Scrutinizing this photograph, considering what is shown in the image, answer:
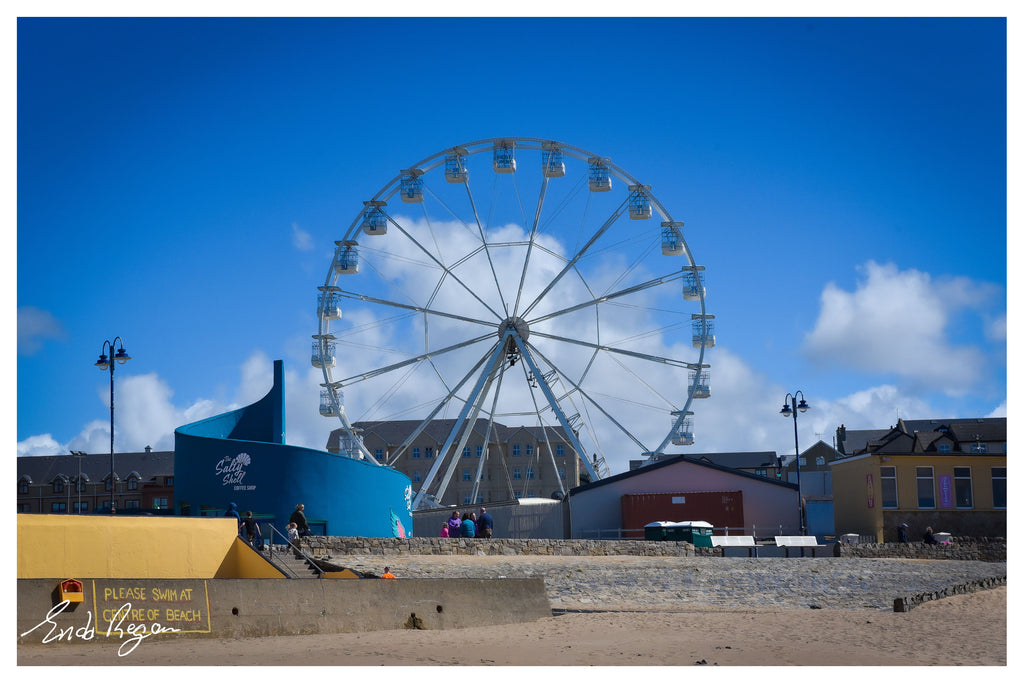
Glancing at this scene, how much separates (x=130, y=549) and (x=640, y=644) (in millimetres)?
A: 7897

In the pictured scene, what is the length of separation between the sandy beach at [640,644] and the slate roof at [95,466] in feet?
229

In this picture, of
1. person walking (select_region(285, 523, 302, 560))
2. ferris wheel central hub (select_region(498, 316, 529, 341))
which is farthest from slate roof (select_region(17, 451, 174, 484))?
person walking (select_region(285, 523, 302, 560))

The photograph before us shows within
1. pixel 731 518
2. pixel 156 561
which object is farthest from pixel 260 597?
pixel 731 518

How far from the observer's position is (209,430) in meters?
29.5

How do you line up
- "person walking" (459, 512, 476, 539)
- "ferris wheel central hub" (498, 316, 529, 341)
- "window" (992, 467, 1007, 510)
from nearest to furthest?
"person walking" (459, 512, 476, 539) → "window" (992, 467, 1007, 510) → "ferris wheel central hub" (498, 316, 529, 341)

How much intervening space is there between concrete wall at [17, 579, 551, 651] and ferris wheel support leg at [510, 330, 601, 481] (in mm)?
16495

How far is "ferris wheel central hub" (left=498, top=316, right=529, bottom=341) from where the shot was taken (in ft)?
123

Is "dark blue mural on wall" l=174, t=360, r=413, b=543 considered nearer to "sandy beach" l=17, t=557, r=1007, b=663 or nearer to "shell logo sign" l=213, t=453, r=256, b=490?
"shell logo sign" l=213, t=453, r=256, b=490

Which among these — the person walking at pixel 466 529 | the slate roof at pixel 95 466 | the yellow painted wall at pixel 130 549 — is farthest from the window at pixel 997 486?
the slate roof at pixel 95 466

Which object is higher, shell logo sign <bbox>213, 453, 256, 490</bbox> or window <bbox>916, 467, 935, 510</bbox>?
shell logo sign <bbox>213, 453, 256, 490</bbox>

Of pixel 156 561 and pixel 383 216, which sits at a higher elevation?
pixel 383 216

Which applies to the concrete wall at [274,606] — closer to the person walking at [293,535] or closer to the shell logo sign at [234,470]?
the person walking at [293,535]
